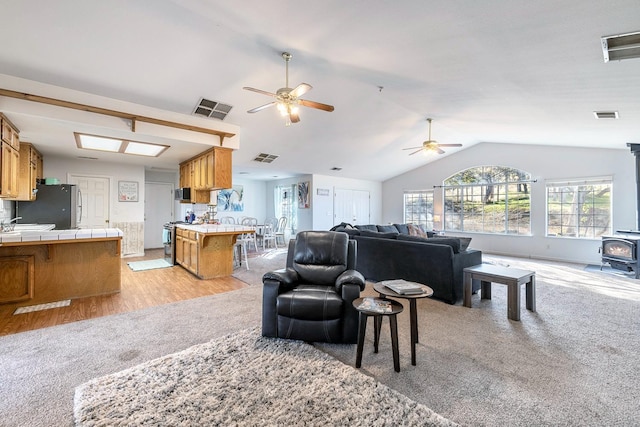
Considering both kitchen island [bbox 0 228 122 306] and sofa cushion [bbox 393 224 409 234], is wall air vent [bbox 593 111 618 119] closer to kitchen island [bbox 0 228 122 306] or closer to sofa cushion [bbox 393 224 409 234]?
sofa cushion [bbox 393 224 409 234]

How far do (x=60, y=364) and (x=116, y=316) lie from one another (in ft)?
3.27

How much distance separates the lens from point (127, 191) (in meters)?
6.98

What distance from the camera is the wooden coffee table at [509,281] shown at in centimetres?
314

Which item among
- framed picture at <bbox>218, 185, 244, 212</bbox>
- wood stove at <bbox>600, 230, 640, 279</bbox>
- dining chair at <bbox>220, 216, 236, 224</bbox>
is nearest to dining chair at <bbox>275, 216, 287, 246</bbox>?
dining chair at <bbox>220, 216, 236, 224</bbox>

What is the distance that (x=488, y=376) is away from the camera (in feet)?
6.82

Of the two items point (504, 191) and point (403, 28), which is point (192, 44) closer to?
point (403, 28)

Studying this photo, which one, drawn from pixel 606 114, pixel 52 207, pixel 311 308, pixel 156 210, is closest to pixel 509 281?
pixel 311 308

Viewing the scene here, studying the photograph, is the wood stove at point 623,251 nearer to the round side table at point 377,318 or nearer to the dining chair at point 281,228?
the round side table at point 377,318

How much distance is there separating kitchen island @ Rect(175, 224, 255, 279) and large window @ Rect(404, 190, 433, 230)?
6.26 m

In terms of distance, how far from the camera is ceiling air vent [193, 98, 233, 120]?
4273 millimetres

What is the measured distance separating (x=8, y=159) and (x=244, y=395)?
A: 4.36 m

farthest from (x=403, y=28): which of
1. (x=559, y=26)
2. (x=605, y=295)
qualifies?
(x=605, y=295)

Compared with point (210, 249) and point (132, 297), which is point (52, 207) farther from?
point (210, 249)

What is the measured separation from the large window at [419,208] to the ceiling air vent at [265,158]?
491 cm
